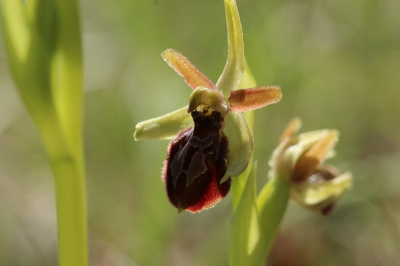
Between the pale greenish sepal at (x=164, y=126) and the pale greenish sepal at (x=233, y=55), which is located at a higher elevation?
the pale greenish sepal at (x=233, y=55)

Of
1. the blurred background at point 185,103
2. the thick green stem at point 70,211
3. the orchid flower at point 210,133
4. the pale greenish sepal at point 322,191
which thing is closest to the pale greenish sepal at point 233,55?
the orchid flower at point 210,133

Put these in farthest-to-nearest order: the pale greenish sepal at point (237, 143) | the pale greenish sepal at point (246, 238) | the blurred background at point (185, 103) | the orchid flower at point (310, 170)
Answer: the blurred background at point (185, 103) < the orchid flower at point (310, 170) < the pale greenish sepal at point (246, 238) < the pale greenish sepal at point (237, 143)

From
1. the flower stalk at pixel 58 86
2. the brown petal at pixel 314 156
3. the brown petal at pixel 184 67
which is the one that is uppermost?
the flower stalk at pixel 58 86

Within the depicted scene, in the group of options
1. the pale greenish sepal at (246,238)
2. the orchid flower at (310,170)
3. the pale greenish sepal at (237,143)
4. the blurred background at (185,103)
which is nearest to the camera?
the pale greenish sepal at (237,143)

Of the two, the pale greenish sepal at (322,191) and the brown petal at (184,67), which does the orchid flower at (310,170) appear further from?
the brown petal at (184,67)

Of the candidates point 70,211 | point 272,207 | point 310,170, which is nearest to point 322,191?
point 310,170

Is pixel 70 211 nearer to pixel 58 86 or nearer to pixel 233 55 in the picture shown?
pixel 58 86

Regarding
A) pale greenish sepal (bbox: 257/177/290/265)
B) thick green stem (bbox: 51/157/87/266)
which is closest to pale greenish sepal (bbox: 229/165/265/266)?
pale greenish sepal (bbox: 257/177/290/265)

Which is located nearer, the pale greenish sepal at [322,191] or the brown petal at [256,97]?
the brown petal at [256,97]
